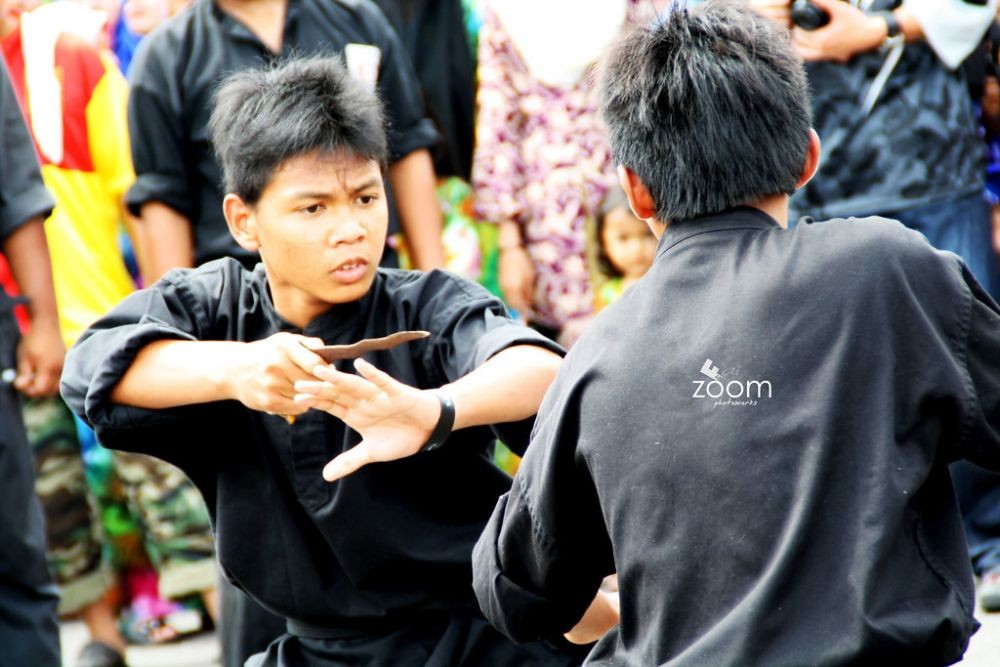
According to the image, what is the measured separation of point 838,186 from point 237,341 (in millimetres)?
2087

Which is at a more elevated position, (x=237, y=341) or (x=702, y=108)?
(x=702, y=108)

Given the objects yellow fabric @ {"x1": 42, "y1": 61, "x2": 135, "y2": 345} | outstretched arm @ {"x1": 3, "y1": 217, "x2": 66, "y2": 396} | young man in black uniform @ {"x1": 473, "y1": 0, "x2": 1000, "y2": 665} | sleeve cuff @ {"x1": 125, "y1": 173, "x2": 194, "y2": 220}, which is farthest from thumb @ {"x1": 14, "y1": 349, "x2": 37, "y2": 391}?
young man in black uniform @ {"x1": 473, "y1": 0, "x2": 1000, "y2": 665}

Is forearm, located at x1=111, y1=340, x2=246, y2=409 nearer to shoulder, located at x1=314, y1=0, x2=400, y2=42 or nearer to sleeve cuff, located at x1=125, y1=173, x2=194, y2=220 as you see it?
sleeve cuff, located at x1=125, y1=173, x2=194, y2=220

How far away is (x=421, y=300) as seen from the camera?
303 cm

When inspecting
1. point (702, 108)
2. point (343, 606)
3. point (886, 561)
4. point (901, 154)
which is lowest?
point (343, 606)

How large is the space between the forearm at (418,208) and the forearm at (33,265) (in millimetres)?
1055

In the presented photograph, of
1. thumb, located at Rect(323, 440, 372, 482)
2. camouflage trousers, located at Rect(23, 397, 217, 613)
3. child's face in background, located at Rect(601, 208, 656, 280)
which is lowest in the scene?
camouflage trousers, located at Rect(23, 397, 217, 613)

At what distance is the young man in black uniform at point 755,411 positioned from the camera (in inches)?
81.4

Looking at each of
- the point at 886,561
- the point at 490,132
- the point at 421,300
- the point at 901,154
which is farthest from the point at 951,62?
the point at 886,561

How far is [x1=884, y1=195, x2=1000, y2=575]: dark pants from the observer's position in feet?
14.4

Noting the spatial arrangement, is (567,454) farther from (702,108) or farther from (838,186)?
(838,186)

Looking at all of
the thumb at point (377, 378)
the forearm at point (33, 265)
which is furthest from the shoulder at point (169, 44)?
the thumb at point (377, 378)

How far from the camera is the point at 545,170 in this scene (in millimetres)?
5086

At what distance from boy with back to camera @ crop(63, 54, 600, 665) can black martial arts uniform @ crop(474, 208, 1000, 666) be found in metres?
0.63
